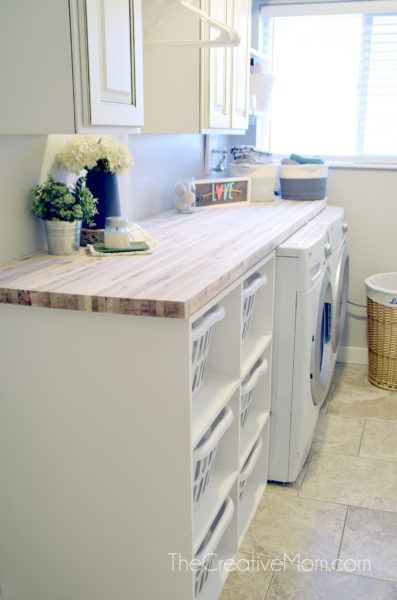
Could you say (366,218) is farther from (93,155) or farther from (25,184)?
(25,184)

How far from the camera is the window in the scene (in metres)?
3.38

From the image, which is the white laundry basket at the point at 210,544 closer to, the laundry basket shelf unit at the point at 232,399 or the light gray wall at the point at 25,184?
the laundry basket shelf unit at the point at 232,399

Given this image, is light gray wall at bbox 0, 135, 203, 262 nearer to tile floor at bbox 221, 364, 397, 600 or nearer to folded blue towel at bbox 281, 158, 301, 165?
folded blue towel at bbox 281, 158, 301, 165

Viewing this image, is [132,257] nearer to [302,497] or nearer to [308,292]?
[308,292]

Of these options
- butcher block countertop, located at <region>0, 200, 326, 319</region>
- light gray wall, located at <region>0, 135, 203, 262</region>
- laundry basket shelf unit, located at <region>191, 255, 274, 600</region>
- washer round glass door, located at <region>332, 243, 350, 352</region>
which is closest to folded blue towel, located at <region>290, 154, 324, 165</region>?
washer round glass door, located at <region>332, 243, 350, 352</region>

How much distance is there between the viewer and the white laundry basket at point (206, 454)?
152 centimetres

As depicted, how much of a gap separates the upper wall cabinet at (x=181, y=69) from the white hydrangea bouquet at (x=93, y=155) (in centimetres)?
46

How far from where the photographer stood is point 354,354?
3.68 m

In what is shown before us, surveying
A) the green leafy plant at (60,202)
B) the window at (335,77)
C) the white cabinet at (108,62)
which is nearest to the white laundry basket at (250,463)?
the green leafy plant at (60,202)

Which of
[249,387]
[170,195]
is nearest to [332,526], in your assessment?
[249,387]

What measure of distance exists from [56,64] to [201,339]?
765mm

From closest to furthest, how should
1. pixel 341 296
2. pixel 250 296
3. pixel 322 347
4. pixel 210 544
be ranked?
pixel 210 544 < pixel 250 296 < pixel 322 347 < pixel 341 296

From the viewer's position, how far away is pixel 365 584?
185cm

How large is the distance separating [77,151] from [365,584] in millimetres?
1586
